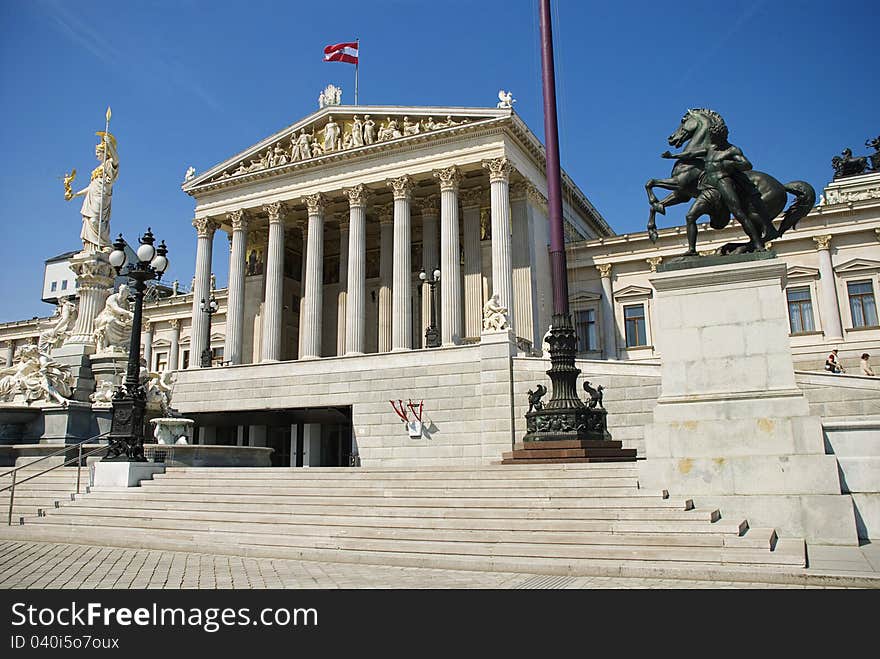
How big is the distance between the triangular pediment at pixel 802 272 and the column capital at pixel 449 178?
65.3ft

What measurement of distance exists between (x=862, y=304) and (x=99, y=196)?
127 ft

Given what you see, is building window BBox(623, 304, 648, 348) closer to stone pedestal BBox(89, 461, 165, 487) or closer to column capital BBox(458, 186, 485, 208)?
column capital BBox(458, 186, 485, 208)

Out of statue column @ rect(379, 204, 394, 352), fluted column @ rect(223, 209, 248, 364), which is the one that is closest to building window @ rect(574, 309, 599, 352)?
statue column @ rect(379, 204, 394, 352)

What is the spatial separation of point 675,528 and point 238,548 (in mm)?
6783

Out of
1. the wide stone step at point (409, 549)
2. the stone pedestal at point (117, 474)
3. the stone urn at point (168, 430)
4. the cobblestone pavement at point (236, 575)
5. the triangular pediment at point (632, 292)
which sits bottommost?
the cobblestone pavement at point (236, 575)

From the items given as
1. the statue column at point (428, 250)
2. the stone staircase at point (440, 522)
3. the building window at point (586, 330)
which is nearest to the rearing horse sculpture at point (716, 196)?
the stone staircase at point (440, 522)

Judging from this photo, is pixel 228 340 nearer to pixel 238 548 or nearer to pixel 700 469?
pixel 238 548

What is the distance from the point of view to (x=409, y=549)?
10.4 m

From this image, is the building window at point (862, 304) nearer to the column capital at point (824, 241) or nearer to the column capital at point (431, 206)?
the column capital at point (824, 241)

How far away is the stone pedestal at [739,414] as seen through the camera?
10203 millimetres

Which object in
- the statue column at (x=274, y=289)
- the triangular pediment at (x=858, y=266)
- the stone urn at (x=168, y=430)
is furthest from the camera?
the statue column at (x=274, y=289)

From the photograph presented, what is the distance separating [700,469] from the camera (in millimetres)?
10922

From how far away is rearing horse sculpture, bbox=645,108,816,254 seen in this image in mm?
12312

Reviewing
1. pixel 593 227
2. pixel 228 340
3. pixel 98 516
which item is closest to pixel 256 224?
pixel 228 340
